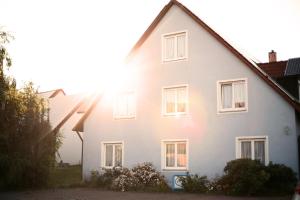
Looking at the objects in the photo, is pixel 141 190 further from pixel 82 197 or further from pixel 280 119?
pixel 280 119

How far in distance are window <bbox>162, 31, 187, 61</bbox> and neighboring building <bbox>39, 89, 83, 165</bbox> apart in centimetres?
1387

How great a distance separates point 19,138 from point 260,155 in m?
11.5

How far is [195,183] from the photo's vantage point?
1962 cm

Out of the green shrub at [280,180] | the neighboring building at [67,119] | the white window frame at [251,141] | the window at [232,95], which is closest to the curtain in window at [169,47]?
the window at [232,95]

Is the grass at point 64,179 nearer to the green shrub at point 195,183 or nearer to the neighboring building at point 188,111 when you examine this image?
the neighboring building at point 188,111

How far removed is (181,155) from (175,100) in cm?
278

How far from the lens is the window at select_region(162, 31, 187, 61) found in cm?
2206

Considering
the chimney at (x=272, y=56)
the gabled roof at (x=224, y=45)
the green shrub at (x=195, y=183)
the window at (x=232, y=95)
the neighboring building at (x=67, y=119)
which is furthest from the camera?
the neighboring building at (x=67, y=119)

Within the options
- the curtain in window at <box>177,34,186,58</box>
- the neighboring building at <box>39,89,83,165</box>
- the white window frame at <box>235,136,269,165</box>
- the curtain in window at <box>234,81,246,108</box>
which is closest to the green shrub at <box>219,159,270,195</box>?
the white window frame at <box>235,136,269,165</box>

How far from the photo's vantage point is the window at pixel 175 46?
2206 cm

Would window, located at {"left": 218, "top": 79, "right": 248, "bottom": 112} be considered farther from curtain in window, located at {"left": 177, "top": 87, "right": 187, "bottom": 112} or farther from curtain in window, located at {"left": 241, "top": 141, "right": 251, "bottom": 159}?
curtain in window, located at {"left": 177, "top": 87, "right": 187, "bottom": 112}

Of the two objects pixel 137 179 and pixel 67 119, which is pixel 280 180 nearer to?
pixel 137 179

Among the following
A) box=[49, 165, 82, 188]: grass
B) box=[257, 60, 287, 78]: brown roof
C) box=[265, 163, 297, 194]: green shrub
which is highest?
box=[257, 60, 287, 78]: brown roof

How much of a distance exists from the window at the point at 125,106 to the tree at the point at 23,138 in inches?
147
